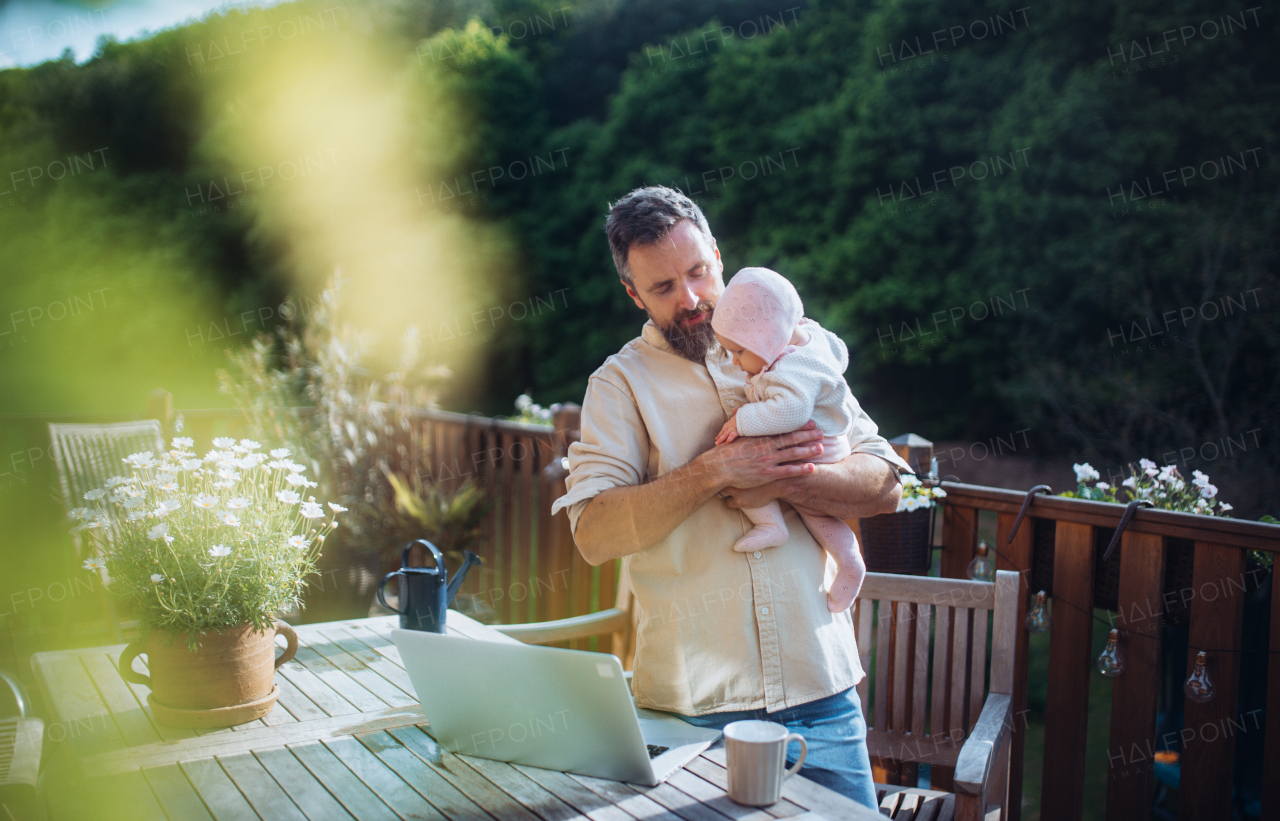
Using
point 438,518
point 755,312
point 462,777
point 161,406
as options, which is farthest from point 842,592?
point 161,406

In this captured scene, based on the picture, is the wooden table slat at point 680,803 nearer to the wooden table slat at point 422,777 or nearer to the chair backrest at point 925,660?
the wooden table slat at point 422,777

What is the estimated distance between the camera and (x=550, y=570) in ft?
13.7

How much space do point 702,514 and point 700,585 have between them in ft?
0.41

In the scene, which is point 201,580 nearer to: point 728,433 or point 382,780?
point 382,780

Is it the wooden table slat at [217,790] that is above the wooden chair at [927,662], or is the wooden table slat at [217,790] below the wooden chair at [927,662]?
above

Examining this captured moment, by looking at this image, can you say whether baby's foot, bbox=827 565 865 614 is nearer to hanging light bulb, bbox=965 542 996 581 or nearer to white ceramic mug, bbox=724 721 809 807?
white ceramic mug, bbox=724 721 809 807

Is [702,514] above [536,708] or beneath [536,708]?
above

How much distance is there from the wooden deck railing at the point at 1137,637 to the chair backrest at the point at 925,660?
0.43 m

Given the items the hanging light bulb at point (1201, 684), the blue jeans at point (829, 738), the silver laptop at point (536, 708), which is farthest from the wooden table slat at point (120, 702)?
the hanging light bulb at point (1201, 684)

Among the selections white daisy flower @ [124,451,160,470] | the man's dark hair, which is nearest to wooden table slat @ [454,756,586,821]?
white daisy flower @ [124,451,160,470]

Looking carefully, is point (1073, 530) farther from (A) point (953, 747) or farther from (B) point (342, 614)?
(B) point (342, 614)

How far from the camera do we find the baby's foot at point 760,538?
1.51m

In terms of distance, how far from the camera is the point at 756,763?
115 cm

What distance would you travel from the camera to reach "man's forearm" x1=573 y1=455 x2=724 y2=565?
1.45 metres
